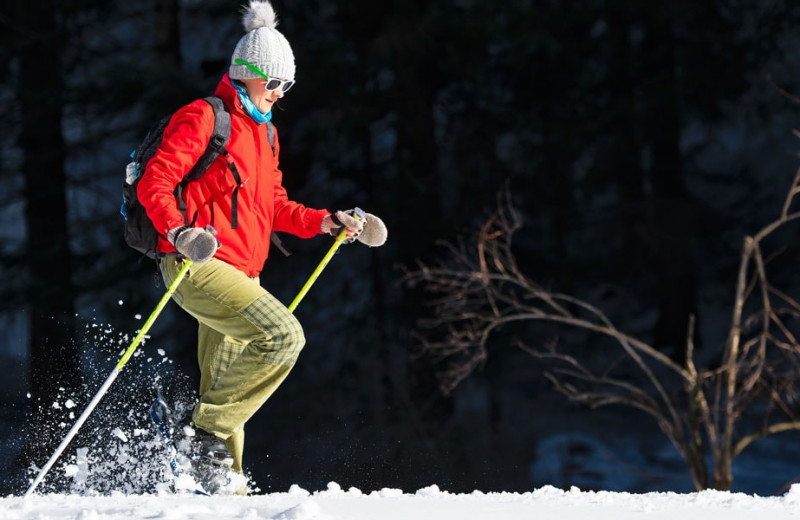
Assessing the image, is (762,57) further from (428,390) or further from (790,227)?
(428,390)


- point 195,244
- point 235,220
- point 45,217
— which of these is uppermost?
point 45,217

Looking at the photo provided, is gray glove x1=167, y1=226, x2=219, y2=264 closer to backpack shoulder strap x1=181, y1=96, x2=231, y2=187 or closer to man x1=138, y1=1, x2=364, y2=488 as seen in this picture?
man x1=138, y1=1, x2=364, y2=488

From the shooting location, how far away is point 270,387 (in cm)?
417

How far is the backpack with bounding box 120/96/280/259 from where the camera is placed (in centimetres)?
392

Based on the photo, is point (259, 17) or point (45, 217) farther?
point (45, 217)

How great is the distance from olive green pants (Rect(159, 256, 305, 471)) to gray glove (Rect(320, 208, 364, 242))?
0.38 metres

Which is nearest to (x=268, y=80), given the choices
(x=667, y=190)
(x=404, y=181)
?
(x=404, y=181)

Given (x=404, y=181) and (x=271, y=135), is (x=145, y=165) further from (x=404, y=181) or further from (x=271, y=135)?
(x=404, y=181)

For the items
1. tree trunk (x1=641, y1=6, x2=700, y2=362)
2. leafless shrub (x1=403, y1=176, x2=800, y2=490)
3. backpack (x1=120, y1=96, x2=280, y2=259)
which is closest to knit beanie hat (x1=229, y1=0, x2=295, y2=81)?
backpack (x1=120, y1=96, x2=280, y2=259)

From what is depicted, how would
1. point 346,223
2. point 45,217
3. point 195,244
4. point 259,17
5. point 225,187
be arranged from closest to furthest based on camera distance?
1. point 195,244
2. point 225,187
3. point 259,17
4. point 346,223
5. point 45,217

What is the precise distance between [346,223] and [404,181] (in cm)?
719

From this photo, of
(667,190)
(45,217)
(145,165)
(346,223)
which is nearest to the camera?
(145,165)

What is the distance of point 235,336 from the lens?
4059 mm

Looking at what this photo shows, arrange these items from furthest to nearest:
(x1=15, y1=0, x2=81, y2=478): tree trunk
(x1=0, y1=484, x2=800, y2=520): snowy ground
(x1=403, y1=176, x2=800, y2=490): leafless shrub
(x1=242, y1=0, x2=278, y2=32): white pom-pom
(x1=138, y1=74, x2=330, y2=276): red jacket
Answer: (x1=15, y1=0, x2=81, y2=478): tree trunk
(x1=403, y1=176, x2=800, y2=490): leafless shrub
(x1=242, y1=0, x2=278, y2=32): white pom-pom
(x1=138, y1=74, x2=330, y2=276): red jacket
(x1=0, y1=484, x2=800, y2=520): snowy ground
